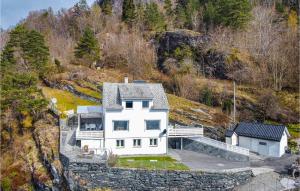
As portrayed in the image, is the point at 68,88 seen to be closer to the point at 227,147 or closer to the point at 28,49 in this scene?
the point at 28,49

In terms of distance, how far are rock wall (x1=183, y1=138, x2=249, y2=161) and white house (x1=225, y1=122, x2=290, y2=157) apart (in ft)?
10.0

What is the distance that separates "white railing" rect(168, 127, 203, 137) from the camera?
32016 millimetres

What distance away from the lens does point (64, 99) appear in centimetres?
4756

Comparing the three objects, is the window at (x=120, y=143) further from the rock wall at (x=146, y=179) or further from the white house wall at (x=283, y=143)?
the white house wall at (x=283, y=143)

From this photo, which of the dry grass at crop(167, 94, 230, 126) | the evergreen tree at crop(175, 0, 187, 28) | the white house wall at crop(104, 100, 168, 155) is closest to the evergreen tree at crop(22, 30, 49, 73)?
the dry grass at crop(167, 94, 230, 126)

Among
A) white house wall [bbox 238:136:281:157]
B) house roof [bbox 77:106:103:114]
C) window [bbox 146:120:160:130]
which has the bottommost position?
white house wall [bbox 238:136:281:157]

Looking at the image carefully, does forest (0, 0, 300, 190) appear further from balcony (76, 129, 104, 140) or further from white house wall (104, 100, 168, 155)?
white house wall (104, 100, 168, 155)

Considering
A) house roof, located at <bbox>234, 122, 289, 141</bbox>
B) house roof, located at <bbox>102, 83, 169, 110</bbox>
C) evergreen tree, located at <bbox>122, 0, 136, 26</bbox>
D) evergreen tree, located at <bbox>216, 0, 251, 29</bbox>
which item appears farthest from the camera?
evergreen tree, located at <bbox>122, 0, 136, 26</bbox>

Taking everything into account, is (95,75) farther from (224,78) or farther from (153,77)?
(224,78)

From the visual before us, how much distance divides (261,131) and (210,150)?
491 centimetres

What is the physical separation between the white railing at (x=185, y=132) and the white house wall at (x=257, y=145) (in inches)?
156

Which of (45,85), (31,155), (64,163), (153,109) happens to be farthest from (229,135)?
(45,85)

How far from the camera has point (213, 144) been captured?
1212 inches

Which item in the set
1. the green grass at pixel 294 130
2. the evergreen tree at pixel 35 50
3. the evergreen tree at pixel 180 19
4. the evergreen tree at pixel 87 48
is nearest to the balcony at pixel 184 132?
the green grass at pixel 294 130
